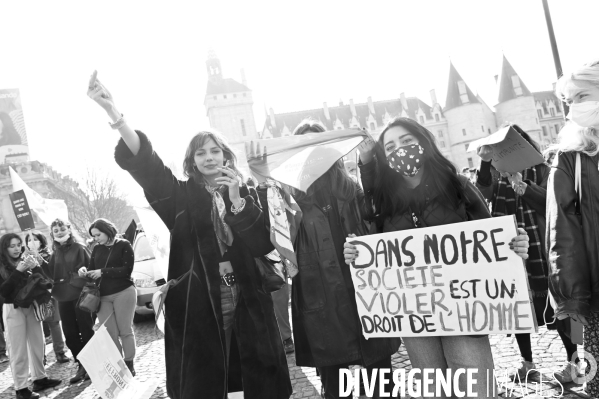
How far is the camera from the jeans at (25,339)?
217 inches

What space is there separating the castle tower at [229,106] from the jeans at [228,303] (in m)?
65.7

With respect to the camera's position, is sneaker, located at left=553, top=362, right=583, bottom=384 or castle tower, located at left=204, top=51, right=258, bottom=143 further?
castle tower, located at left=204, top=51, right=258, bottom=143

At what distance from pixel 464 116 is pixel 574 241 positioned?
70.3m

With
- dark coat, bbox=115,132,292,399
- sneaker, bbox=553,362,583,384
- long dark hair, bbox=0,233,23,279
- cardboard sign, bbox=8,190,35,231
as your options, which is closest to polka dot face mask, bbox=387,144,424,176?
dark coat, bbox=115,132,292,399

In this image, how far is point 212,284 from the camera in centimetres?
266

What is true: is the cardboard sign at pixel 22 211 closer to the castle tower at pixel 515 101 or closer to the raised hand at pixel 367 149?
the raised hand at pixel 367 149

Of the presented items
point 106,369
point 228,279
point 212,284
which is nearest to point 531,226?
point 228,279

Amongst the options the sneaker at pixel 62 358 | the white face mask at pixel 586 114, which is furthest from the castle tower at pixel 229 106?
the white face mask at pixel 586 114

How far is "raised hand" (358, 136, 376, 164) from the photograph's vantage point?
2.75m

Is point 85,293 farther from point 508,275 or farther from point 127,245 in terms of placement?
point 508,275

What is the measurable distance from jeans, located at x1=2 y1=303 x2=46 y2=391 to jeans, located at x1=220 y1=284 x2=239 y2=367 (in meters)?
4.13

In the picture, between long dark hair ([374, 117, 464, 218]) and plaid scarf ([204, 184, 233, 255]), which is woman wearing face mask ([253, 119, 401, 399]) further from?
plaid scarf ([204, 184, 233, 255])

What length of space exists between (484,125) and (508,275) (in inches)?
2785

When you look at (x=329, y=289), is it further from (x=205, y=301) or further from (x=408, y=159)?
(x=408, y=159)
